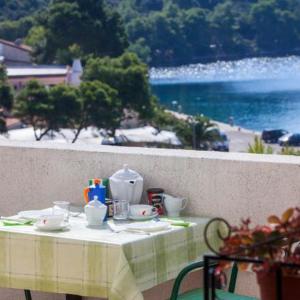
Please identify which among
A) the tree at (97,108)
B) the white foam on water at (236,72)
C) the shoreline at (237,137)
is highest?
the white foam on water at (236,72)

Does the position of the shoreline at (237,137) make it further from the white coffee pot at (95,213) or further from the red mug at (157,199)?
the white coffee pot at (95,213)

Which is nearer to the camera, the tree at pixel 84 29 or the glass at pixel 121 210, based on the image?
the glass at pixel 121 210

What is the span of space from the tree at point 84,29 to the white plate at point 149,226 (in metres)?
64.5

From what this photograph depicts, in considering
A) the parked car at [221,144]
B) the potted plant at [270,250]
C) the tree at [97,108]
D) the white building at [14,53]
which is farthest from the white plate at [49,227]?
the white building at [14,53]

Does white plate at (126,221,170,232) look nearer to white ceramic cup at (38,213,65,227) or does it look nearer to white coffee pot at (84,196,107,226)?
white coffee pot at (84,196,107,226)

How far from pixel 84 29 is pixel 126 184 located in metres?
64.9

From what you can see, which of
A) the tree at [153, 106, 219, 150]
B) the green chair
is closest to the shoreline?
the tree at [153, 106, 219, 150]

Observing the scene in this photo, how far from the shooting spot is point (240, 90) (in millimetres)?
87500

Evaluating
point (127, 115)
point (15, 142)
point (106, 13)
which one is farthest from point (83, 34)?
point (15, 142)

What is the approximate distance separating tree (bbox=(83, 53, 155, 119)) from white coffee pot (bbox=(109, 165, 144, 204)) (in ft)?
163

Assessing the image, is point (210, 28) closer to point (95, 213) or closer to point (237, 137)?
point (237, 137)

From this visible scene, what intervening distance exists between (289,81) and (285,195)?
91794 millimetres

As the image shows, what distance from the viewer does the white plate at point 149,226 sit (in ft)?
8.87

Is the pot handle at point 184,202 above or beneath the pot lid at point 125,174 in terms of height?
beneath
